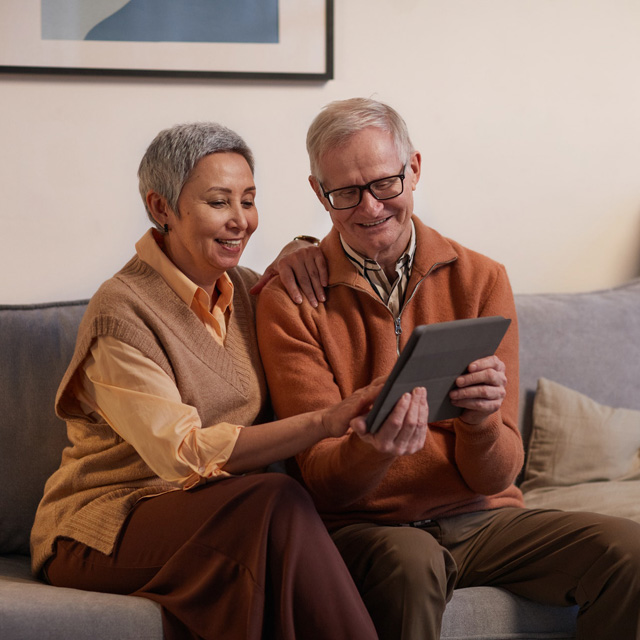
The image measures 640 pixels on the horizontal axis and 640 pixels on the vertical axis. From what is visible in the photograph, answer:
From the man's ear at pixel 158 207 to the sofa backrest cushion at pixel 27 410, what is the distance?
0.44 meters

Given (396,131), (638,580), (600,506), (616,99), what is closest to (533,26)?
(616,99)

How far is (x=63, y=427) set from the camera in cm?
191

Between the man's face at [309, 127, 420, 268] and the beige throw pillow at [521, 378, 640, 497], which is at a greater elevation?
the man's face at [309, 127, 420, 268]

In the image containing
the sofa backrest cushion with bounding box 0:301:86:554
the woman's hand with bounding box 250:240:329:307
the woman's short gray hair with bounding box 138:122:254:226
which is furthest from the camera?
the sofa backrest cushion with bounding box 0:301:86:554

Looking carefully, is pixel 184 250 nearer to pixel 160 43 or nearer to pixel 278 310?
pixel 278 310

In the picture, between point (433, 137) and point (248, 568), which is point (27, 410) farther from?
point (433, 137)

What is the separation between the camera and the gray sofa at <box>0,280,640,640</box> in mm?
1391

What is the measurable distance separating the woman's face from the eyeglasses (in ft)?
0.63

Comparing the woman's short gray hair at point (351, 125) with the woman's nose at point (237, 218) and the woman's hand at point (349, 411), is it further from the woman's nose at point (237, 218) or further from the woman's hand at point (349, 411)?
the woman's hand at point (349, 411)

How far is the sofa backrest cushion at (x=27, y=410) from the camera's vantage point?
185cm

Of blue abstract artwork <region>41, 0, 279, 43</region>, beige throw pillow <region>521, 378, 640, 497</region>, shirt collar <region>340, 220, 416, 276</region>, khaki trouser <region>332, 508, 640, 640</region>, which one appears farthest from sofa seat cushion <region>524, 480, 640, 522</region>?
blue abstract artwork <region>41, 0, 279, 43</region>

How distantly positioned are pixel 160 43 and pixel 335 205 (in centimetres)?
89

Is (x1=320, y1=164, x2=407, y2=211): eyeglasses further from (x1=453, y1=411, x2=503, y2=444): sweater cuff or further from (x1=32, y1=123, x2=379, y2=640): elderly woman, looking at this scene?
(x1=453, y1=411, x2=503, y2=444): sweater cuff

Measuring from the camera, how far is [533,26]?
2.45 metres
